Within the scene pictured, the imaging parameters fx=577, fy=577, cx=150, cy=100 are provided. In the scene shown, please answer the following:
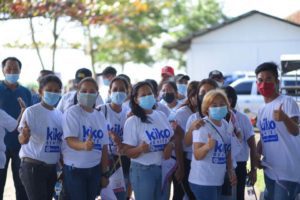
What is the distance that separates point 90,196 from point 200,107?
153 cm

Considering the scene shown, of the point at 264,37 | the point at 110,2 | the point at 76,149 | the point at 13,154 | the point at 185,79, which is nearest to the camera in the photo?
the point at 76,149

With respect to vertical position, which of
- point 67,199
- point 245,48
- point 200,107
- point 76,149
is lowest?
point 67,199

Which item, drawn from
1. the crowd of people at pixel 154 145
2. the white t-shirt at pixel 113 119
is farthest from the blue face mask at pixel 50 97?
the white t-shirt at pixel 113 119

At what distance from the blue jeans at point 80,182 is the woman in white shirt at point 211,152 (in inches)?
41.7

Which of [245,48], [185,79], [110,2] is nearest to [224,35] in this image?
[245,48]

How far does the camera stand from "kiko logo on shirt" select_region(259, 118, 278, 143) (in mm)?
5871

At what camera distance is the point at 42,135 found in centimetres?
608

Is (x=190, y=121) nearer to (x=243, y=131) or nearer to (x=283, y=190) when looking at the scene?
(x=243, y=131)

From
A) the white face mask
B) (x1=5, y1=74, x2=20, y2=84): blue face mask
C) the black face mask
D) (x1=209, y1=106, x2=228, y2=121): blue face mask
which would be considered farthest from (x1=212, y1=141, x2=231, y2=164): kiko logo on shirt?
(x1=5, y1=74, x2=20, y2=84): blue face mask

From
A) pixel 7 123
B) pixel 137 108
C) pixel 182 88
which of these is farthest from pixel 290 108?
pixel 182 88

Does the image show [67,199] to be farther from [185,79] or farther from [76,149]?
[185,79]

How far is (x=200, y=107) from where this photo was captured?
6.36 meters

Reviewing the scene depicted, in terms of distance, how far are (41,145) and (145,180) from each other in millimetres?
1159

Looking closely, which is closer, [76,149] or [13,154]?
[76,149]
